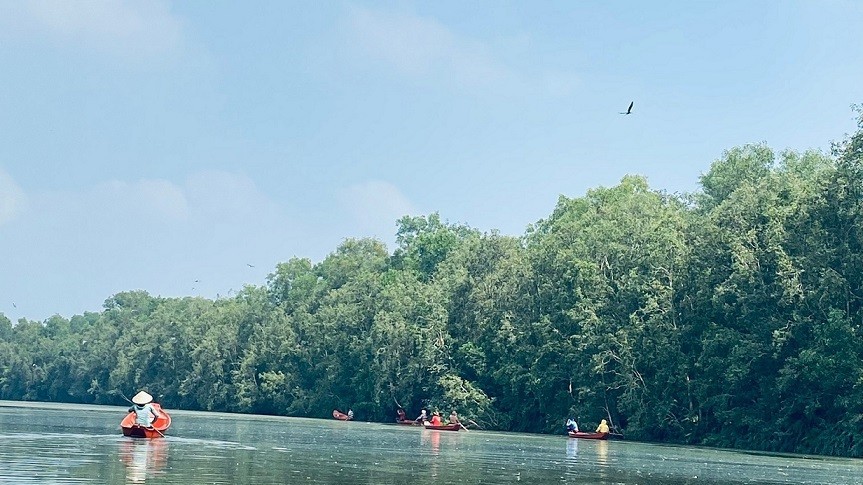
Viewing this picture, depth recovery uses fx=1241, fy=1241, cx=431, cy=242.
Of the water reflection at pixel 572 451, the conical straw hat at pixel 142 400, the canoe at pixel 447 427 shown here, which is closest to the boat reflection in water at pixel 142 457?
the conical straw hat at pixel 142 400

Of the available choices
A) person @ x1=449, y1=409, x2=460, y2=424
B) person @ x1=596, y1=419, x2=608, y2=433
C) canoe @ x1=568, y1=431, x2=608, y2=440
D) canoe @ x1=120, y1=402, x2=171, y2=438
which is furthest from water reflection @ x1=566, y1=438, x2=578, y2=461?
person @ x1=449, y1=409, x2=460, y2=424

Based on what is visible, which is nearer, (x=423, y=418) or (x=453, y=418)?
(x=453, y=418)

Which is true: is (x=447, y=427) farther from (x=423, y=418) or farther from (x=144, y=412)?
(x=144, y=412)

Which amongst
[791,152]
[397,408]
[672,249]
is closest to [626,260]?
[672,249]

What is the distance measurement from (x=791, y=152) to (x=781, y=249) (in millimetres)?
51208

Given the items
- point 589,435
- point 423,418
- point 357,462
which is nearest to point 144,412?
point 357,462

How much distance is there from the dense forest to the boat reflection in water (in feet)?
103

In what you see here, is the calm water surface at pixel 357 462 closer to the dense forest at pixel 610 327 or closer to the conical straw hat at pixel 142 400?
the conical straw hat at pixel 142 400

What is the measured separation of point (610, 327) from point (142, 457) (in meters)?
44.2

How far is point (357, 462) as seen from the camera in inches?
1588

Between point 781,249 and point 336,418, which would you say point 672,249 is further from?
point 336,418

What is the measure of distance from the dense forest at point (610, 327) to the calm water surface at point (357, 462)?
583cm

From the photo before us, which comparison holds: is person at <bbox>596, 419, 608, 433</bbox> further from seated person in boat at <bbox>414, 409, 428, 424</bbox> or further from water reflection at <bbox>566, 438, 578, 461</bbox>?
seated person in boat at <bbox>414, 409, 428, 424</bbox>

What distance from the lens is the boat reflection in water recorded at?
31.4m
